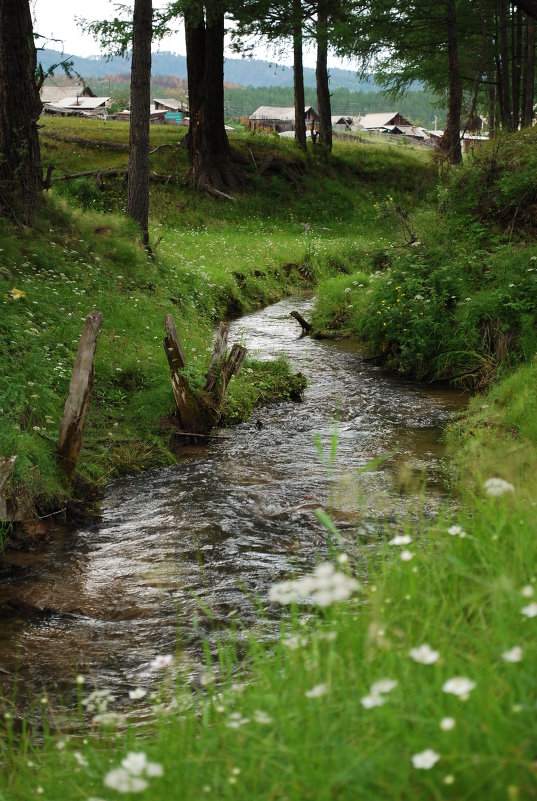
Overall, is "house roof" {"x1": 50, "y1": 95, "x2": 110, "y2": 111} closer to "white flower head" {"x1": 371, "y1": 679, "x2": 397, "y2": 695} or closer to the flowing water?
the flowing water

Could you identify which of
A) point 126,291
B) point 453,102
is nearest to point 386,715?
point 126,291

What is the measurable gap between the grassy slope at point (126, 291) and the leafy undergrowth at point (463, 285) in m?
2.21

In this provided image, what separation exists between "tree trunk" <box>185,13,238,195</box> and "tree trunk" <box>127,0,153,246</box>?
34.6 ft

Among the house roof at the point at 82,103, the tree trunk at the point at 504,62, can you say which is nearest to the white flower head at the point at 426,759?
the tree trunk at the point at 504,62

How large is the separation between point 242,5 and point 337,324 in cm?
1610

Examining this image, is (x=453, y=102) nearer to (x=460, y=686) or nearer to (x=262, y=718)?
(x=262, y=718)

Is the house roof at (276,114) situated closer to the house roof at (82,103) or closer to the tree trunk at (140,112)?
the house roof at (82,103)

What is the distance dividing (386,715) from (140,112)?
15.5 meters

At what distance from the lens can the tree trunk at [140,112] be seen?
15398mm

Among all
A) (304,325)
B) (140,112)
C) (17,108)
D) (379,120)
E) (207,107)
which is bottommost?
(304,325)

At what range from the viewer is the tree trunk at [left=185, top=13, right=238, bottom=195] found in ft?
88.1

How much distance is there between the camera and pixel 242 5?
26.7 m

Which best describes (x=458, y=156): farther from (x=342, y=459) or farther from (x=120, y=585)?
(x=120, y=585)

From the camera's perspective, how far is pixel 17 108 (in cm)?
1284
